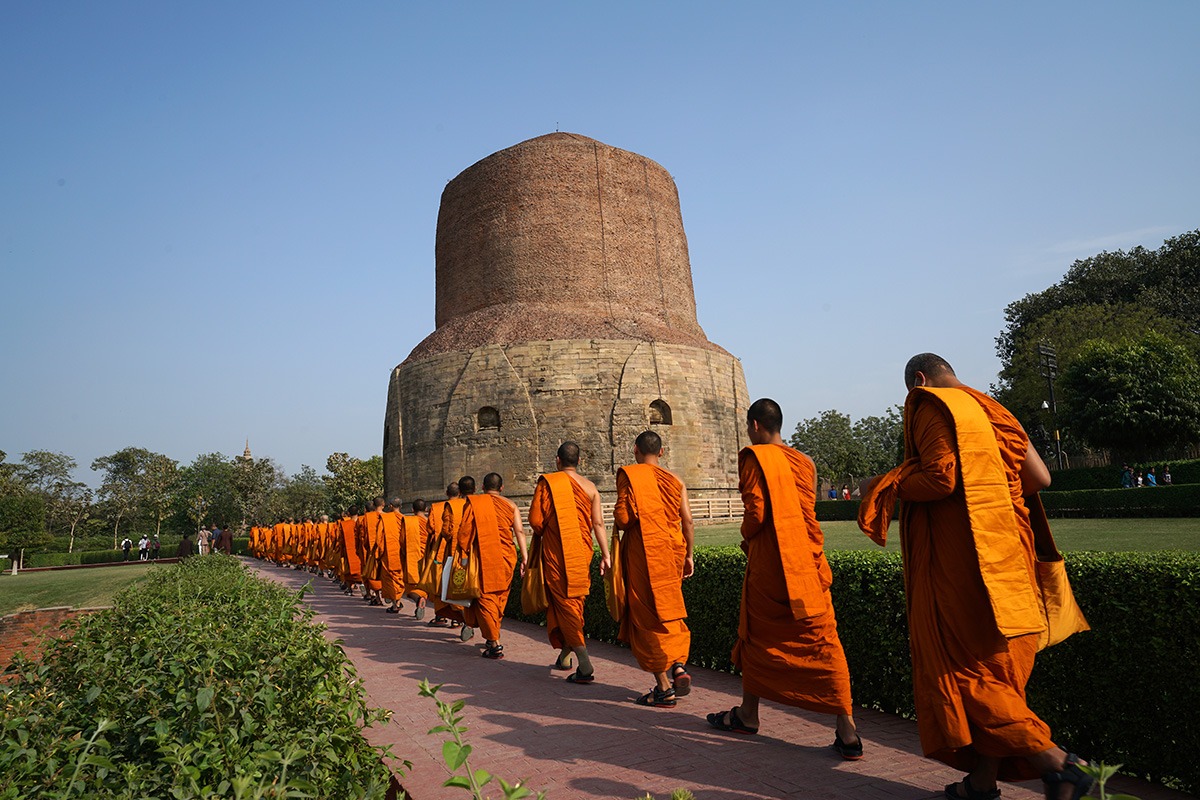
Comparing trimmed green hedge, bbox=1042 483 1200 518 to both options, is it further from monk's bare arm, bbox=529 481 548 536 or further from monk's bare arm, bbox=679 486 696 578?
monk's bare arm, bbox=529 481 548 536

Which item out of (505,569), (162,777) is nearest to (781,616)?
(162,777)

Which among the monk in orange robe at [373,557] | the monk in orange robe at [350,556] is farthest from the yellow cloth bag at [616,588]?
the monk in orange robe at [350,556]

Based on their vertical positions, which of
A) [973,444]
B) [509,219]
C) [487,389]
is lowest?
[973,444]

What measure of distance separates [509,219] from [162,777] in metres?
26.4

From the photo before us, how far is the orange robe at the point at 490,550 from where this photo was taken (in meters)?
7.21

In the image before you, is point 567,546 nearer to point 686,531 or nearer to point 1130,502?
point 686,531

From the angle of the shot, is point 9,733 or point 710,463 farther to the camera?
point 710,463

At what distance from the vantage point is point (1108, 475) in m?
25.4

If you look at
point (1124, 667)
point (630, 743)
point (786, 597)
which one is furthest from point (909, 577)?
point (630, 743)

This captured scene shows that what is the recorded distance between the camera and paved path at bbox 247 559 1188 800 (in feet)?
11.0

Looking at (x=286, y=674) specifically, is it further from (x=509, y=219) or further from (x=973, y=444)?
(x=509, y=219)

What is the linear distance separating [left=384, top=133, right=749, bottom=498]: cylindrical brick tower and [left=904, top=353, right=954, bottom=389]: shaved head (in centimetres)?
1916

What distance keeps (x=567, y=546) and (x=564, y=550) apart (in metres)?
0.04

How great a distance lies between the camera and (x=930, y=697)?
9.79 feet
